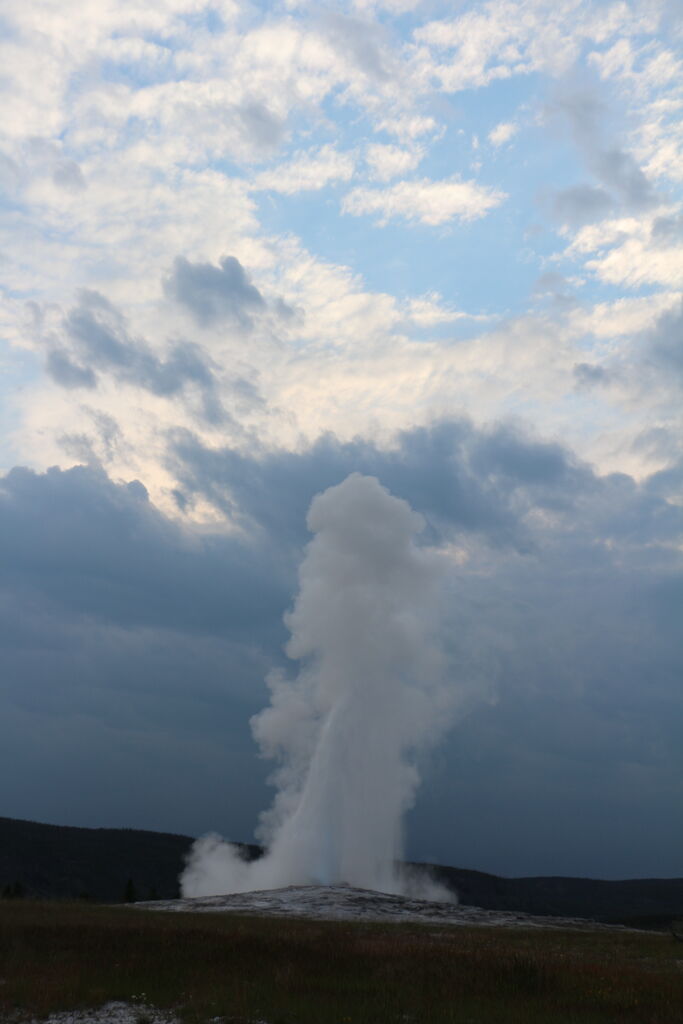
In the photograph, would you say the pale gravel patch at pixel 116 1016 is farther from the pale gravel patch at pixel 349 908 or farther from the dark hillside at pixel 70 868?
the dark hillside at pixel 70 868

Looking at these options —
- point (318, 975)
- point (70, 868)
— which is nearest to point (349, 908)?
point (318, 975)

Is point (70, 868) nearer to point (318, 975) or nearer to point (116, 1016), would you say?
point (318, 975)

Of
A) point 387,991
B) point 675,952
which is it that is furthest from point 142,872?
point 387,991

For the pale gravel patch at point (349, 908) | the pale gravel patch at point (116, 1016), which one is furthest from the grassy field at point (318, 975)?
the pale gravel patch at point (349, 908)

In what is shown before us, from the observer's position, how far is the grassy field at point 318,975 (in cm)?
2072

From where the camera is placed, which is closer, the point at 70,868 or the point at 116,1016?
the point at 116,1016

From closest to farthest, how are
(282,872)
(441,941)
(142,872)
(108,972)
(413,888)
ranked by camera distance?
(108,972) < (441,941) < (282,872) < (413,888) < (142,872)

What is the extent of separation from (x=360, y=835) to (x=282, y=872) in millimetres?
7568

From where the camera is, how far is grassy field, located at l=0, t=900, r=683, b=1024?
20719 mm

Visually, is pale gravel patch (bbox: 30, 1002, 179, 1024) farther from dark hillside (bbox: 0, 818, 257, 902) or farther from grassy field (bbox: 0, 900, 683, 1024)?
dark hillside (bbox: 0, 818, 257, 902)

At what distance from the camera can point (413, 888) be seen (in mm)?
82750

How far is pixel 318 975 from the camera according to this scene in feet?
83.4

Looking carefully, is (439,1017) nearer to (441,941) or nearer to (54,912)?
(441,941)

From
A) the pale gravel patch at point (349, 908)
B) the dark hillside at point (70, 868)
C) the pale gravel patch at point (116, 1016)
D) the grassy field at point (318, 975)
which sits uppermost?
the dark hillside at point (70, 868)
